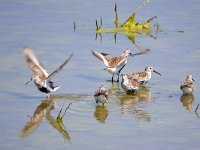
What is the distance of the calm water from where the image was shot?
12.1 metres

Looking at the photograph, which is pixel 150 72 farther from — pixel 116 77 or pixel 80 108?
pixel 80 108

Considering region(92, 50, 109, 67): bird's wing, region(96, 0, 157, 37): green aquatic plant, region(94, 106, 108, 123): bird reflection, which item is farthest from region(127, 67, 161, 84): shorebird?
region(96, 0, 157, 37): green aquatic plant

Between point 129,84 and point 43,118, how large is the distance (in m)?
2.63

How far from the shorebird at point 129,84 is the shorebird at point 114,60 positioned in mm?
874

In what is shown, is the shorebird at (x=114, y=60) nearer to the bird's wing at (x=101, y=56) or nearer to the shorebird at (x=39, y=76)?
the bird's wing at (x=101, y=56)

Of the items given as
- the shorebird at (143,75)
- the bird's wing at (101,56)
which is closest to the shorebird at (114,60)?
the bird's wing at (101,56)

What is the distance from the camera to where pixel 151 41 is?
19.1m

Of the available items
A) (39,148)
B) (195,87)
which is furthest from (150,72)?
(39,148)

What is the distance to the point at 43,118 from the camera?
1326cm

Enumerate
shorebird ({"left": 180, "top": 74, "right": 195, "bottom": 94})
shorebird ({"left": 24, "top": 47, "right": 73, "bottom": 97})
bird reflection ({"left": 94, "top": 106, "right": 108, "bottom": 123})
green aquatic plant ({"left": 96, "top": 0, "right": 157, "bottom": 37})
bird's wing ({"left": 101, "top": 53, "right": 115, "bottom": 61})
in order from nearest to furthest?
bird reflection ({"left": 94, "top": 106, "right": 108, "bottom": 123}), shorebird ({"left": 24, "top": 47, "right": 73, "bottom": 97}), shorebird ({"left": 180, "top": 74, "right": 195, "bottom": 94}), bird's wing ({"left": 101, "top": 53, "right": 115, "bottom": 61}), green aquatic plant ({"left": 96, "top": 0, "right": 157, "bottom": 37})

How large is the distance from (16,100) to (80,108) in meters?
1.30

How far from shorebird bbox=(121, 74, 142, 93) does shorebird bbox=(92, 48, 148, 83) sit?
2.87 ft

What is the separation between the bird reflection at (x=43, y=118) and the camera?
479 inches

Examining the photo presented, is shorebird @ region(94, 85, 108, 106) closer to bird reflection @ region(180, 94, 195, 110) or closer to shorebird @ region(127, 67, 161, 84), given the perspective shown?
bird reflection @ region(180, 94, 195, 110)
